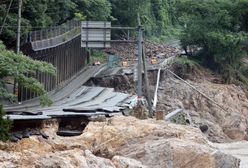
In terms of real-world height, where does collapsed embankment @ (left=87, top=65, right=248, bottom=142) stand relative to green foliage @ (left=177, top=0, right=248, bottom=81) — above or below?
below

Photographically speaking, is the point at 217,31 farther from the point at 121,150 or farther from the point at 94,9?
the point at 121,150

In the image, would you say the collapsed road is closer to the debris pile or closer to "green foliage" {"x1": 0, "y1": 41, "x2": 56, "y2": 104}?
"green foliage" {"x1": 0, "y1": 41, "x2": 56, "y2": 104}

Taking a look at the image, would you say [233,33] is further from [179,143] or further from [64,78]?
[179,143]

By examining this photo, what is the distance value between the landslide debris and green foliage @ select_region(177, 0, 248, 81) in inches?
1958

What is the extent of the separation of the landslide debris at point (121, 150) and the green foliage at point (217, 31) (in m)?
49.7

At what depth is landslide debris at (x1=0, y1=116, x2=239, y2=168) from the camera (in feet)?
40.6

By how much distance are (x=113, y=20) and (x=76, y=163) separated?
245ft

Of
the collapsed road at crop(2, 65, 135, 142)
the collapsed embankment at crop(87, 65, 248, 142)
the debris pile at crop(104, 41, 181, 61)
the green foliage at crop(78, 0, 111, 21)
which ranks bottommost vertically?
the collapsed embankment at crop(87, 65, 248, 142)

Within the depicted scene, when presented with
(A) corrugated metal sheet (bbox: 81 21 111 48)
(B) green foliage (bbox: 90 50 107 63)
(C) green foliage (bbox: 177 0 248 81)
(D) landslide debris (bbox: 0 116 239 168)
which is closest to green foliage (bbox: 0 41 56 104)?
(D) landslide debris (bbox: 0 116 239 168)

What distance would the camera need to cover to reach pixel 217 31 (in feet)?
228

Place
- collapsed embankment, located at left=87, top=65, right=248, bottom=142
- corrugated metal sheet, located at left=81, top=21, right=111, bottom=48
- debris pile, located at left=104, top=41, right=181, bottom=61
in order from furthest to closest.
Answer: debris pile, located at left=104, top=41, right=181, bottom=61 < collapsed embankment, located at left=87, top=65, right=248, bottom=142 < corrugated metal sheet, located at left=81, top=21, right=111, bottom=48

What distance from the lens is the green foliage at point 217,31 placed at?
227 feet

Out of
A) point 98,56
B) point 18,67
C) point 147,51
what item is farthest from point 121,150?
point 147,51

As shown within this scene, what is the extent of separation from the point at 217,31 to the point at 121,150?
2112 inches
